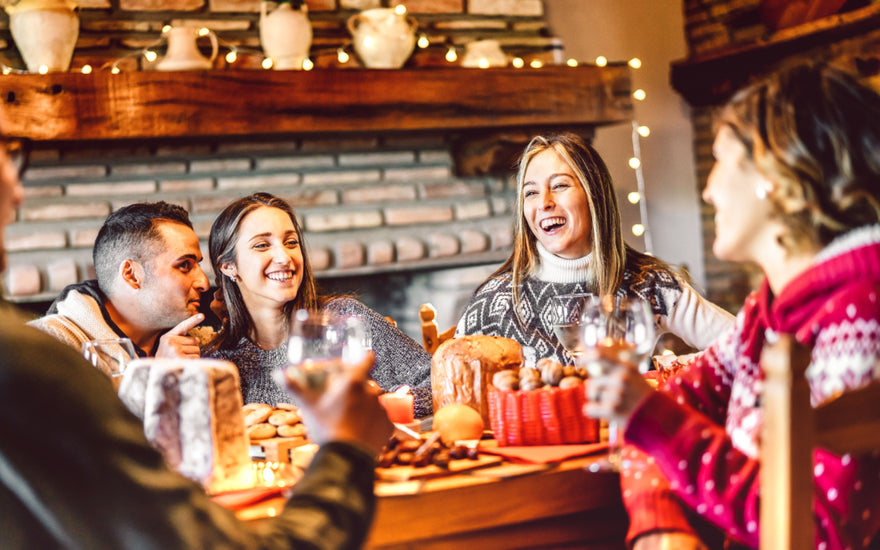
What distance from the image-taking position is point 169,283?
2500 mm

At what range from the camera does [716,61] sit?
13.6 ft

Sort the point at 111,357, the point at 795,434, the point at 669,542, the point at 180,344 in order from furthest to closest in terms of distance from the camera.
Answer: the point at 180,344 < the point at 111,357 < the point at 669,542 < the point at 795,434

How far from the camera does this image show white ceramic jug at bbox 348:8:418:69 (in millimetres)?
3309

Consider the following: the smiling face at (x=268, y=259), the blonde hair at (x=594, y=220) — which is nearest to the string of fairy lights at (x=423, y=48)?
the smiling face at (x=268, y=259)

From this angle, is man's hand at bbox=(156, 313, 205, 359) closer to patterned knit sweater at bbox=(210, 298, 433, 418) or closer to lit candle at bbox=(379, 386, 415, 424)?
patterned knit sweater at bbox=(210, 298, 433, 418)

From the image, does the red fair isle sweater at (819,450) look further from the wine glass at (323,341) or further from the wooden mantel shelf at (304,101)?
the wooden mantel shelf at (304,101)

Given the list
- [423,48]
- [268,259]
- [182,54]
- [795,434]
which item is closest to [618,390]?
[795,434]

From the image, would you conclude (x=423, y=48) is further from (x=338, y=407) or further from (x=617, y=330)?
(x=338, y=407)

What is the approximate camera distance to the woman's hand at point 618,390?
1090 mm

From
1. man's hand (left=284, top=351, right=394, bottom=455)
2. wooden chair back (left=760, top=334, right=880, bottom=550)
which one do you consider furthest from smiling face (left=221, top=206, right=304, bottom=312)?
wooden chair back (left=760, top=334, right=880, bottom=550)

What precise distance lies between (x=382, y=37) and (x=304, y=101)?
0.42 metres

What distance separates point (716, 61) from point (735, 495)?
3.44 meters

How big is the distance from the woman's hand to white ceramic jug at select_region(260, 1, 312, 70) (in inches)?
95.7

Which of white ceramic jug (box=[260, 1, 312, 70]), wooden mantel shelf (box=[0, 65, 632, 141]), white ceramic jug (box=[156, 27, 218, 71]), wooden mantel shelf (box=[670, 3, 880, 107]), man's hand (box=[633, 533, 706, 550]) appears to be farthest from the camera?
wooden mantel shelf (box=[670, 3, 880, 107])
